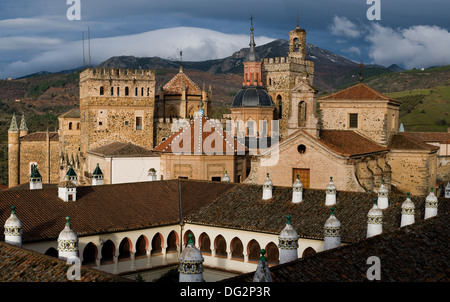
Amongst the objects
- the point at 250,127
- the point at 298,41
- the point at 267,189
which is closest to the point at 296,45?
the point at 298,41

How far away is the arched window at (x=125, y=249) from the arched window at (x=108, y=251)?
417 millimetres

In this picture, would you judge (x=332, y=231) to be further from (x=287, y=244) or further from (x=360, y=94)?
(x=360, y=94)

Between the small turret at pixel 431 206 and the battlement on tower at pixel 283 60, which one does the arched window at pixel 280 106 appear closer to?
the battlement on tower at pixel 283 60

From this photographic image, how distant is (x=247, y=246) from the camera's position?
26.6 metres

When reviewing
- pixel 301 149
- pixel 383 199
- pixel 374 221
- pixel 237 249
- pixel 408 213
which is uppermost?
pixel 301 149

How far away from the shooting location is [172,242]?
28656 mm

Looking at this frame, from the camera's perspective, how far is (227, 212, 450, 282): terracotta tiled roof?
46.3 ft

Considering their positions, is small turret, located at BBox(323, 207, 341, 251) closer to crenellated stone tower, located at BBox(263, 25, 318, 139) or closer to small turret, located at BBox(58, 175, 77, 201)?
small turret, located at BBox(58, 175, 77, 201)

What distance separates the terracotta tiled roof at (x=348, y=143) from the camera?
32.3 meters

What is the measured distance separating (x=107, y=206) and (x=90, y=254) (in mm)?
2447

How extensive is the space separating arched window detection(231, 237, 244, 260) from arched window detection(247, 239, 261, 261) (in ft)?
1.53

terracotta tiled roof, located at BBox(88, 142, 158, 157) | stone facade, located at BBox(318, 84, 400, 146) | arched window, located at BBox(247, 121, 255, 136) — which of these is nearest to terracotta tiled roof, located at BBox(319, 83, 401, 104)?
stone facade, located at BBox(318, 84, 400, 146)
